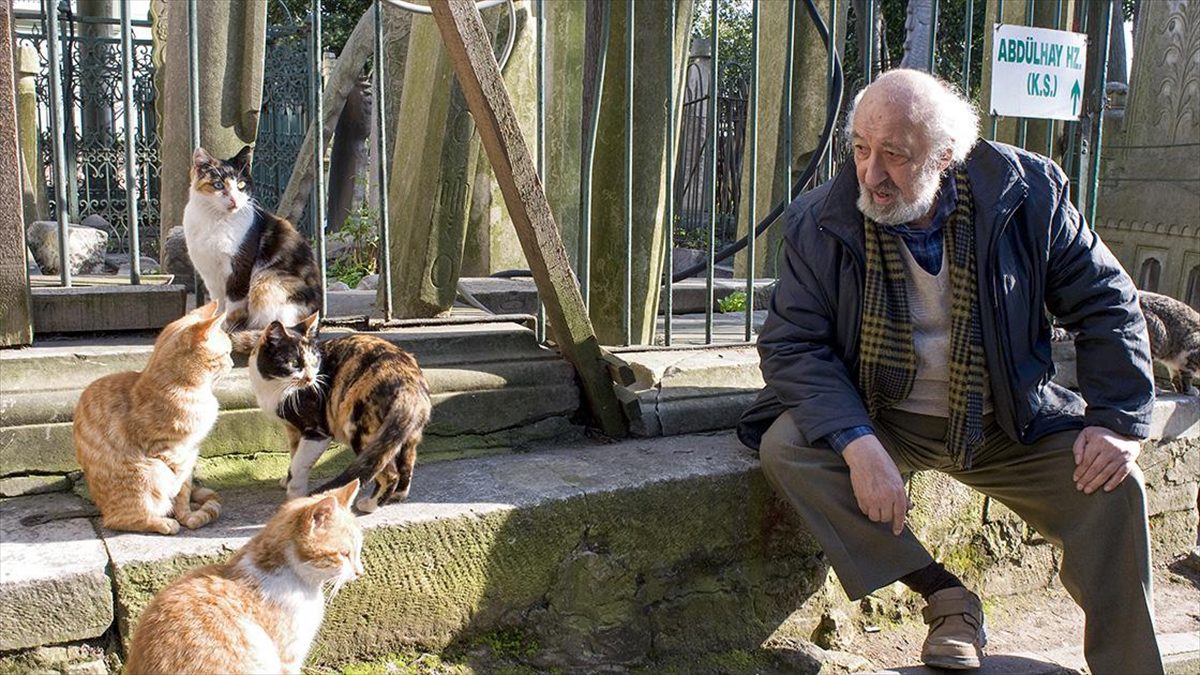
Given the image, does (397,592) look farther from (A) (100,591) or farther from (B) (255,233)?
(B) (255,233)

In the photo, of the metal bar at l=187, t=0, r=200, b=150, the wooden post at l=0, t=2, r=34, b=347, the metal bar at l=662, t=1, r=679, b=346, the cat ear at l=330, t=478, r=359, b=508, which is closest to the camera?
the cat ear at l=330, t=478, r=359, b=508

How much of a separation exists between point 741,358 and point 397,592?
6.06 feet

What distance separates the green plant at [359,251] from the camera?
21.9ft

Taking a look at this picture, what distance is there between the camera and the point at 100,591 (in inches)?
95.3

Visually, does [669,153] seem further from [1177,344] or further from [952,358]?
[1177,344]

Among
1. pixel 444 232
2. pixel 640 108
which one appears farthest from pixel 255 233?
pixel 640 108

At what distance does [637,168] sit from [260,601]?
2.40 m

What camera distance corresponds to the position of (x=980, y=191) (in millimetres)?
3051

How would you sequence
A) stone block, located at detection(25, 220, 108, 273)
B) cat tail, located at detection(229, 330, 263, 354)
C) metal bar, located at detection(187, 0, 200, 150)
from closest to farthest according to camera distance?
metal bar, located at detection(187, 0, 200, 150), cat tail, located at detection(229, 330, 263, 354), stone block, located at detection(25, 220, 108, 273)

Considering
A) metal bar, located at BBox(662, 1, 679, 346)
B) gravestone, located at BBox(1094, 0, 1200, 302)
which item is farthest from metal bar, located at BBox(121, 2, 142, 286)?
gravestone, located at BBox(1094, 0, 1200, 302)

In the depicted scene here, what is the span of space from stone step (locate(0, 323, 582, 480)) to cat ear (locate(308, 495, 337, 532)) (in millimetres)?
951

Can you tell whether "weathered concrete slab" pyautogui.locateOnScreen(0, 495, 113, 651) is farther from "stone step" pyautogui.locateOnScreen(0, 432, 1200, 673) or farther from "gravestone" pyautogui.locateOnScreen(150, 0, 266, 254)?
"gravestone" pyautogui.locateOnScreen(150, 0, 266, 254)

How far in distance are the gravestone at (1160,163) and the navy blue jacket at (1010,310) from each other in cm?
602

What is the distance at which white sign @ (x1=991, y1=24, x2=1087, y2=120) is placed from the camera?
14.4ft
